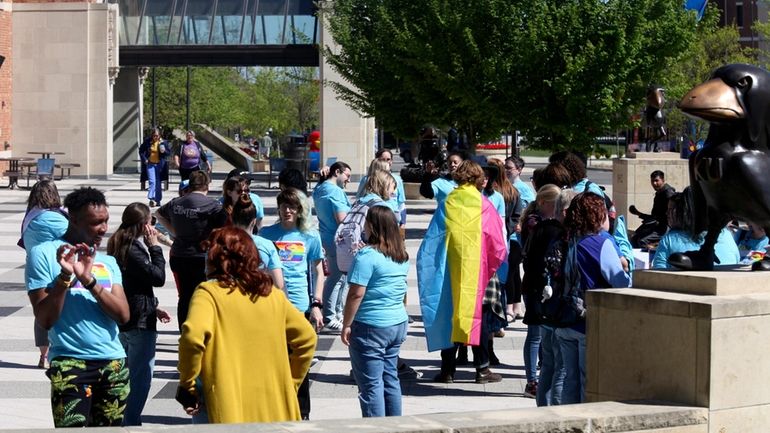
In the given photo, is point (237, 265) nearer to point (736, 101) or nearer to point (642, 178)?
point (736, 101)

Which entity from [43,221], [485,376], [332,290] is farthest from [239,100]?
[43,221]

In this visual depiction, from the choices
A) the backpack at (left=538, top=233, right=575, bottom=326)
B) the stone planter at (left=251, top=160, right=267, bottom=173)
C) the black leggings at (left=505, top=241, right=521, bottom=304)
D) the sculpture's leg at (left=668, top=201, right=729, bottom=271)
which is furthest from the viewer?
the stone planter at (left=251, top=160, right=267, bottom=173)

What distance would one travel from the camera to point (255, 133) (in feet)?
255

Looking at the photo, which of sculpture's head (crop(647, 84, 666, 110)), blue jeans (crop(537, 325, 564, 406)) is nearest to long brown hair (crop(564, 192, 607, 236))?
blue jeans (crop(537, 325, 564, 406))

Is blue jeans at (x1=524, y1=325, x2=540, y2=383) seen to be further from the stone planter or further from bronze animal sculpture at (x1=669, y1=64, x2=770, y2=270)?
the stone planter

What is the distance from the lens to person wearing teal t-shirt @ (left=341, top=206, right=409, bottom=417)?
8.01 metres

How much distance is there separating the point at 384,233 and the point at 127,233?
1617 millimetres

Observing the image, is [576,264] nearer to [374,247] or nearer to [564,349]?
[564,349]

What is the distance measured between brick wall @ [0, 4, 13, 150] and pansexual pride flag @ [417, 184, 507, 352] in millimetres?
34885

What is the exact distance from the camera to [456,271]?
33.5ft

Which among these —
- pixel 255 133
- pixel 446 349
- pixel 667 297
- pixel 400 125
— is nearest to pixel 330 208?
pixel 446 349

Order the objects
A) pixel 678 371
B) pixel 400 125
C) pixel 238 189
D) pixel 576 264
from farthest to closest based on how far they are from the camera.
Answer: pixel 400 125 → pixel 238 189 → pixel 576 264 → pixel 678 371

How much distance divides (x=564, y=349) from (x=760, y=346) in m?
2.56

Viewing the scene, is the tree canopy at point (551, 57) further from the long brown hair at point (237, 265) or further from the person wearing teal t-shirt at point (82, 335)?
the long brown hair at point (237, 265)
